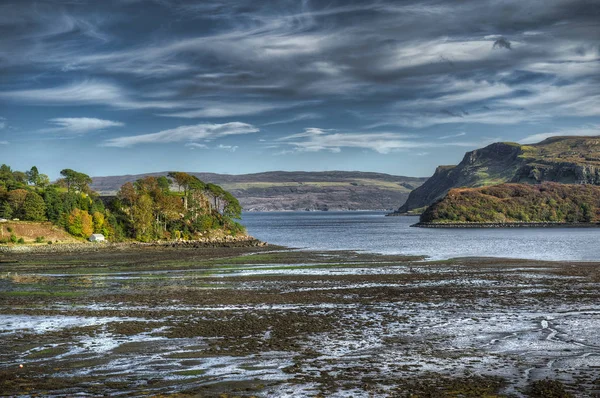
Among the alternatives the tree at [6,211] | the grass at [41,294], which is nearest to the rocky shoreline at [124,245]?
the tree at [6,211]

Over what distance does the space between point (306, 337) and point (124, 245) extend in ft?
344

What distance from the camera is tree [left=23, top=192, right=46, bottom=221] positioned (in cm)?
12406

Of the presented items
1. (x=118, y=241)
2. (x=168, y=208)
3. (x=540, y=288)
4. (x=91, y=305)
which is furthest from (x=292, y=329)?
(x=168, y=208)

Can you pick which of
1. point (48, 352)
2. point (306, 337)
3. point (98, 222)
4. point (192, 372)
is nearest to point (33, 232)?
point (98, 222)

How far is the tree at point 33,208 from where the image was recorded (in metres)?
124

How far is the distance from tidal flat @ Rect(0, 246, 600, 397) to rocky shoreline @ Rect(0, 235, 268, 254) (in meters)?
58.0

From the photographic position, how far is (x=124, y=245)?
124 metres

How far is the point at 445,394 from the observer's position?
680 inches

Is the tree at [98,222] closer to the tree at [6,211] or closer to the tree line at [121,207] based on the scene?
the tree line at [121,207]

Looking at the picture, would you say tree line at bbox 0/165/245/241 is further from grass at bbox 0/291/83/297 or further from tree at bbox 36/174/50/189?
grass at bbox 0/291/83/297

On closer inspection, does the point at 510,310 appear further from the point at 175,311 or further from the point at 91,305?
the point at 91,305

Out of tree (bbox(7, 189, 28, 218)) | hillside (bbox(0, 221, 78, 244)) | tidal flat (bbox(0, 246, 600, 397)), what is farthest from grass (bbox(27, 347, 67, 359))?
tree (bbox(7, 189, 28, 218))

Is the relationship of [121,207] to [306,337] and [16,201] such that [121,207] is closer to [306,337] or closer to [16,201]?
[16,201]

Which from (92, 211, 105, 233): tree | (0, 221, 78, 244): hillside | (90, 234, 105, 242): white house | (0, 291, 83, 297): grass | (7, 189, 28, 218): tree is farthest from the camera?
(92, 211, 105, 233): tree
